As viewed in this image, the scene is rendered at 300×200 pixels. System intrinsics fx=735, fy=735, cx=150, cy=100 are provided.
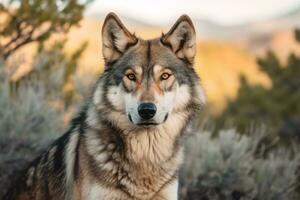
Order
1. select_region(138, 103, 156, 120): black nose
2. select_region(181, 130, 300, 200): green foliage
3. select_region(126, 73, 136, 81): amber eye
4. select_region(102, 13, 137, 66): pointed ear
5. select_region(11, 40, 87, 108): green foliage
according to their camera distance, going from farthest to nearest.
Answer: select_region(11, 40, 87, 108): green foliage, select_region(181, 130, 300, 200): green foliage, select_region(102, 13, 137, 66): pointed ear, select_region(126, 73, 136, 81): amber eye, select_region(138, 103, 156, 120): black nose

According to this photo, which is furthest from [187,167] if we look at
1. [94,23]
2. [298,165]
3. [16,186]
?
[94,23]

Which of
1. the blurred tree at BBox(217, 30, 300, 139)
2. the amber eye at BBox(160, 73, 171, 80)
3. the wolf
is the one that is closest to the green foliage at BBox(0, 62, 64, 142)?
the wolf

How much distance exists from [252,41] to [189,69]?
97.6 metres

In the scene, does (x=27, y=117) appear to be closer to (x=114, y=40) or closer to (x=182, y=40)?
(x=114, y=40)

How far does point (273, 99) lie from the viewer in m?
16.2

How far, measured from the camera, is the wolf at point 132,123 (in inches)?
214

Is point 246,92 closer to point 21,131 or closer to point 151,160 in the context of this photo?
point 21,131

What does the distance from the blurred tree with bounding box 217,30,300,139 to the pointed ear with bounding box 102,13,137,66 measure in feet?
31.4

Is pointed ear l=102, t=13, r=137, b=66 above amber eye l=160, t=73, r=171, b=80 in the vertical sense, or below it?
above

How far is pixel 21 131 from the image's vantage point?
326 inches

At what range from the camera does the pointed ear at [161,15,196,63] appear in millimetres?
5781

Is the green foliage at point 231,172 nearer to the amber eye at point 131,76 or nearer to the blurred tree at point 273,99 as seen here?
the amber eye at point 131,76

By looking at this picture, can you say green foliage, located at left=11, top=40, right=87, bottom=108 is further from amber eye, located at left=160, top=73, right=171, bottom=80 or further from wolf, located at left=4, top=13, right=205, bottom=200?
amber eye, located at left=160, top=73, right=171, bottom=80

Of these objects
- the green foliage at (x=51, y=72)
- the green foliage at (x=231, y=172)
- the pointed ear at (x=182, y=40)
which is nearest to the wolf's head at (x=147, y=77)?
the pointed ear at (x=182, y=40)
